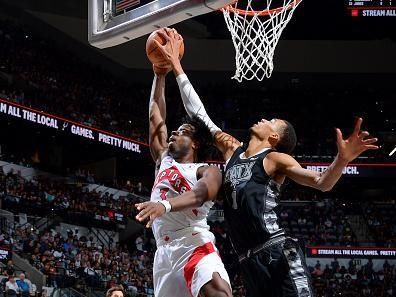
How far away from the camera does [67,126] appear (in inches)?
764

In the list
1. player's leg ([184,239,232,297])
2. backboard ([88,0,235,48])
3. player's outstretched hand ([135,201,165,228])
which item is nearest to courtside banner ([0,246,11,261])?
backboard ([88,0,235,48])

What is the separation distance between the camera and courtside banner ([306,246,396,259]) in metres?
20.1

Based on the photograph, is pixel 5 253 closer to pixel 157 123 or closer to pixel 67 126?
pixel 67 126

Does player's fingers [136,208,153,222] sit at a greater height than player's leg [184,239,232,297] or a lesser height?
greater

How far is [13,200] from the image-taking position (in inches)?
663

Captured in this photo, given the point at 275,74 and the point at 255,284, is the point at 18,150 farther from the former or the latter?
the point at 255,284

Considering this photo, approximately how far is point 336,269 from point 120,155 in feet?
24.7

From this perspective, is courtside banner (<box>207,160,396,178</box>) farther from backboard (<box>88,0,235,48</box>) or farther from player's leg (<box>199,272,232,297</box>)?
player's leg (<box>199,272,232,297</box>)

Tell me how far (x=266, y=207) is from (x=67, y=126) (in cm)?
1548

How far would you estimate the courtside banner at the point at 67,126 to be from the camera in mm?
17891

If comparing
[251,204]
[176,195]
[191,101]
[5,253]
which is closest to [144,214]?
[251,204]

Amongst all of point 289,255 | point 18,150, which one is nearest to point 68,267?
point 18,150

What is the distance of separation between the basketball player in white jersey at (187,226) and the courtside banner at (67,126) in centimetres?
1313

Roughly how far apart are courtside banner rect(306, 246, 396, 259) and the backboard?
1519 centimetres
